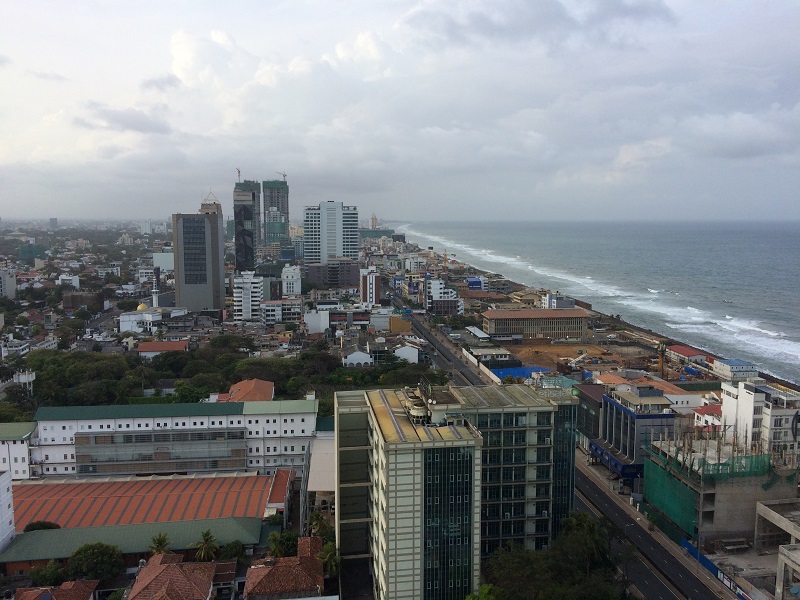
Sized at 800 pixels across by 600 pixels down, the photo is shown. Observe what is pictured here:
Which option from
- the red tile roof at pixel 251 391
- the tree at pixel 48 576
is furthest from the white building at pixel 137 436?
the tree at pixel 48 576

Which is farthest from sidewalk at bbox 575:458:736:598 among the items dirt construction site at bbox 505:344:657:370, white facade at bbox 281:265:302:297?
white facade at bbox 281:265:302:297

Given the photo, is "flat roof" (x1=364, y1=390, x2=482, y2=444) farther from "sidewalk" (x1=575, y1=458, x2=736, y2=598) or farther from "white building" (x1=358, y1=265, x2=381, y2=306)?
"white building" (x1=358, y1=265, x2=381, y2=306)

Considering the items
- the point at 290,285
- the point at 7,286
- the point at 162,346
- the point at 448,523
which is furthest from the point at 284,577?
the point at 7,286

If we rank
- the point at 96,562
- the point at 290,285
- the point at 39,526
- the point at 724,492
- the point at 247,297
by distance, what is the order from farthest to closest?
the point at 290,285 → the point at 247,297 → the point at 724,492 → the point at 39,526 → the point at 96,562

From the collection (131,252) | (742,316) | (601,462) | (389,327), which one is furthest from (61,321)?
(131,252)

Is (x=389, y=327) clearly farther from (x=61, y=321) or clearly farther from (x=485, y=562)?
(x=485, y=562)

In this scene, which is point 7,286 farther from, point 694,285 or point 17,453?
point 694,285

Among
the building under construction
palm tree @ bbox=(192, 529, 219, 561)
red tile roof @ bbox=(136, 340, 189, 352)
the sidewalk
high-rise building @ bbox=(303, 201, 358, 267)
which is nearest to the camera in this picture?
palm tree @ bbox=(192, 529, 219, 561)
